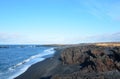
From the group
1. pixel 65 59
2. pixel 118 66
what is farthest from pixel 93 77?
pixel 65 59

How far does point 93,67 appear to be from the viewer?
2562 cm

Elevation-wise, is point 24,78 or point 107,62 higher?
point 107,62

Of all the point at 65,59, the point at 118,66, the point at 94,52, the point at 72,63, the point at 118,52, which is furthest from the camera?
the point at 65,59

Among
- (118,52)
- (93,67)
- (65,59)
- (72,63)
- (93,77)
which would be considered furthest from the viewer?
(65,59)

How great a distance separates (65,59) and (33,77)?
38.9ft

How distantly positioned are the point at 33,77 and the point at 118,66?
10.3 m

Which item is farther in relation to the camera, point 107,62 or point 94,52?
point 94,52

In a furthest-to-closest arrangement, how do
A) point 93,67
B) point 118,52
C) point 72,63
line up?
point 72,63 → point 118,52 → point 93,67

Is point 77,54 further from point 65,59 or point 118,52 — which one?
point 118,52

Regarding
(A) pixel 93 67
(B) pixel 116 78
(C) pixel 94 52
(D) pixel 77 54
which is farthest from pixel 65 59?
(B) pixel 116 78

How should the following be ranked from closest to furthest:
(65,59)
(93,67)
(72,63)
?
(93,67) → (72,63) → (65,59)

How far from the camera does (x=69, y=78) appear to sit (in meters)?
15.9

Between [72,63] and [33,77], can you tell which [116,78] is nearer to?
[33,77]

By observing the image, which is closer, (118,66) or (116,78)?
(116,78)
